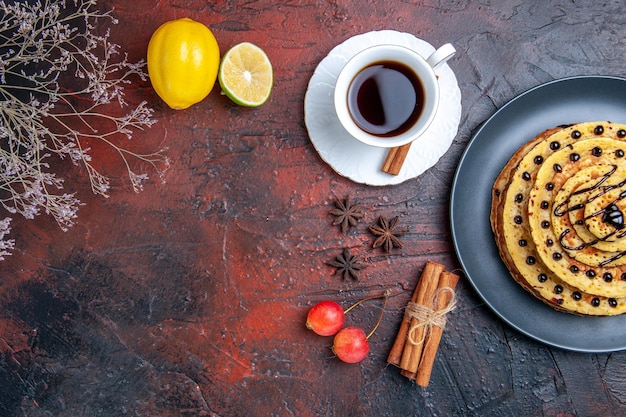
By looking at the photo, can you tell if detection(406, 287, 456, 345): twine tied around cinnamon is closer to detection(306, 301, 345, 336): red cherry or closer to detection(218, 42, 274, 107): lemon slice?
detection(306, 301, 345, 336): red cherry

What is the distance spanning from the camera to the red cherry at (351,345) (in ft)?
5.85

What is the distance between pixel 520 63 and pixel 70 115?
1.81m

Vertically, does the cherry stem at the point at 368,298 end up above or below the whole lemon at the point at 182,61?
below

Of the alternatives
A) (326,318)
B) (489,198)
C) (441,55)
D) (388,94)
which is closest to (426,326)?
(326,318)

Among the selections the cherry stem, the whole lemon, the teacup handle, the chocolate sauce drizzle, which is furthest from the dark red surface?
the chocolate sauce drizzle

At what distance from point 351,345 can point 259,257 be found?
0.49 metres

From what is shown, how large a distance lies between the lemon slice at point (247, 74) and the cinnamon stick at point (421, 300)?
0.91m

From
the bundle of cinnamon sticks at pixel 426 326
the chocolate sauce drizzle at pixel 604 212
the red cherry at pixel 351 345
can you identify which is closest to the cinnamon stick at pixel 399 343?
the bundle of cinnamon sticks at pixel 426 326

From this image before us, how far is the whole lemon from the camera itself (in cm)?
167

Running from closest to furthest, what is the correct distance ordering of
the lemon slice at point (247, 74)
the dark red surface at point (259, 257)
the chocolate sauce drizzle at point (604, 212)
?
1. the chocolate sauce drizzle at point (604, 212)
2. the lemon slice at point (247, 74)
3. the dark red surface at point (259, 257)

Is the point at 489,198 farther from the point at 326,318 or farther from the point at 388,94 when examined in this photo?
the point at 326,318

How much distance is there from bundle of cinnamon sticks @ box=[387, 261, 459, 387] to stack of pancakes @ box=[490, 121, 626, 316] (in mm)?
262

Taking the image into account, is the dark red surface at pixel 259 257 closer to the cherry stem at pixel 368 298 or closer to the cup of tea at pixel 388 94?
the cherry stem at pixel 368 298

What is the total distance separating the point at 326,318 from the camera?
1.78 metres
